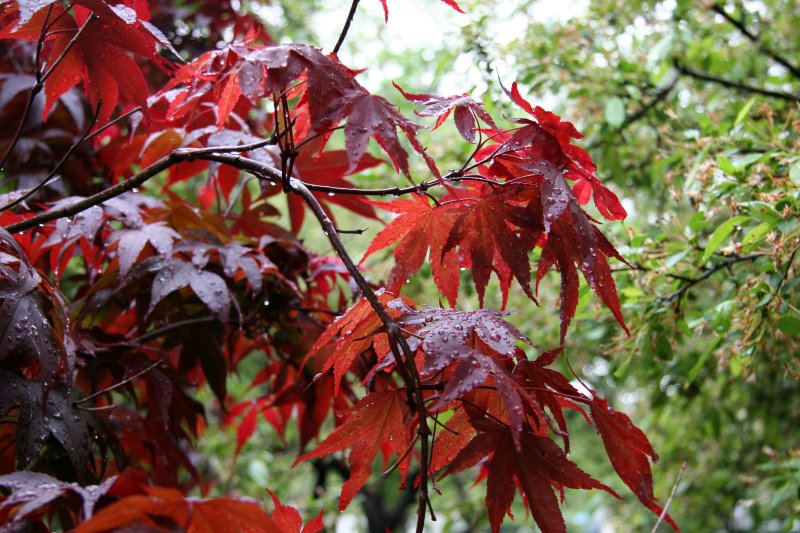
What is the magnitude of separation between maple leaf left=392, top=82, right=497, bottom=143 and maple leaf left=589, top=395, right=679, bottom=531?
1.17ft

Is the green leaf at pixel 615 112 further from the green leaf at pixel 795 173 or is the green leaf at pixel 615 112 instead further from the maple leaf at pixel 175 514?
the maple leaf at pixel 175 514

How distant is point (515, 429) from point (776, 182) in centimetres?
89

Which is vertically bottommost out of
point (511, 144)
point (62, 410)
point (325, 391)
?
point (325, 391)

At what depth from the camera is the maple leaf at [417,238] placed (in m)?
1.01

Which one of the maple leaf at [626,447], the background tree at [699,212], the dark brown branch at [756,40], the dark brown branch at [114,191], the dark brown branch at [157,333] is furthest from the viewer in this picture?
the dark brown branch at [756,40]

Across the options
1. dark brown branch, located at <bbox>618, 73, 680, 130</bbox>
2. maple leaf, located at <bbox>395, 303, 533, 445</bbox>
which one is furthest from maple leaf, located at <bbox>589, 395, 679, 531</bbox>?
dark brown branch, located at <bbox>618, 73, 680, 130</bbox>

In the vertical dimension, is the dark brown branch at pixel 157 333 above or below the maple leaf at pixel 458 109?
below

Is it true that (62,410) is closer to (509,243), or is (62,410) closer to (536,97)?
(509,243)

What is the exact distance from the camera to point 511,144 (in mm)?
920

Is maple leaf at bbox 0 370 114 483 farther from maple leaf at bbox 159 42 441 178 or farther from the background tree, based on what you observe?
the background tree

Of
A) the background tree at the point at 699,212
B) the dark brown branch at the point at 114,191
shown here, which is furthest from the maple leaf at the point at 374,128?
the background tree at the point at 699,212

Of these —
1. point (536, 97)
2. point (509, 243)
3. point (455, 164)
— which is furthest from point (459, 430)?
point (536, 97)

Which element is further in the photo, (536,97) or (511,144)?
(536,97)

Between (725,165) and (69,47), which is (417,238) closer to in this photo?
(69,47)
